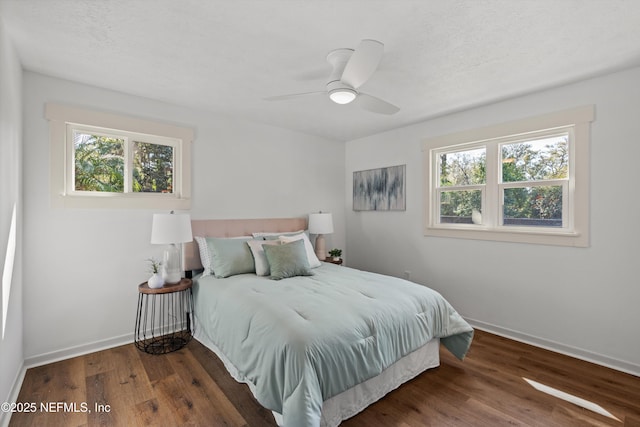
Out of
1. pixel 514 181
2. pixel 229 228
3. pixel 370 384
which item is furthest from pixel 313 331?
pixel 514 181

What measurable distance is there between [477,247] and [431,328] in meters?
1.46

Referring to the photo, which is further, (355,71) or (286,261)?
(286,261)

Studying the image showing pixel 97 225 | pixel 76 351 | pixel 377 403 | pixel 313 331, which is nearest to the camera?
pixel 313 331

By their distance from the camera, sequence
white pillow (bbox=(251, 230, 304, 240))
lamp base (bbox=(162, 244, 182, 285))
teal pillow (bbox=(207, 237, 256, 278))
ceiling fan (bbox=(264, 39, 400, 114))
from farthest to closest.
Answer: white pillow (bbox=(251, 230, 304, 240)) → teal pillow (bbox=(207, 237, 256, 278)) → lamp base (bbox=(162, 244, 182, 285)) → ceiling fan (bbox=(264, 39, 400, 114))

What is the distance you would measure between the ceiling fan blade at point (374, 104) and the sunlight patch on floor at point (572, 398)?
2.40 meters

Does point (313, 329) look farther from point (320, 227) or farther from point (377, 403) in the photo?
point (320, 227)

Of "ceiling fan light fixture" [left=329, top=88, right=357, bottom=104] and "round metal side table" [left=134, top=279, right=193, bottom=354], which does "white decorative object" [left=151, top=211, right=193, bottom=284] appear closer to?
"round metal side table" [left=134, top=279, right=193, bottom=354]

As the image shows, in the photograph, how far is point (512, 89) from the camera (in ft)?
9.49

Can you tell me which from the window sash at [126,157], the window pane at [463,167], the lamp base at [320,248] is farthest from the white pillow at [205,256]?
the window pane at [463,167]

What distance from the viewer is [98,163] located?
9.68 feet

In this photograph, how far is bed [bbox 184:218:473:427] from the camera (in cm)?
170

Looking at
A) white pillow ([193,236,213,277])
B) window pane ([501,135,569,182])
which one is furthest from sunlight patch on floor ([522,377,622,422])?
white pillow ([193,236,213,277])

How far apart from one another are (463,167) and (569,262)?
146 cm

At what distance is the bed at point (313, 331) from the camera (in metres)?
1.70
